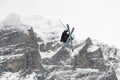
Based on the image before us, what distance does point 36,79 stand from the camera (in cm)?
19975

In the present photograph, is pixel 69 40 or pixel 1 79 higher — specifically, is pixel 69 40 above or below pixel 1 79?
above

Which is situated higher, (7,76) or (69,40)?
(69,40)

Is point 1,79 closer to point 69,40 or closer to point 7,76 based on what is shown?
point 7,76

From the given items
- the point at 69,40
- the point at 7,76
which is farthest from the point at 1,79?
the point at 69,40

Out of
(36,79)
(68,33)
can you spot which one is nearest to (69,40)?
(68,33)

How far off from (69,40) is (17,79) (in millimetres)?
158942

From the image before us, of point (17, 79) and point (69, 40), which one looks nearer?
point (69, 40)

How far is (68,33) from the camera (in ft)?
139

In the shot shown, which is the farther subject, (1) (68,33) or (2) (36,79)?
(2) (36,79)

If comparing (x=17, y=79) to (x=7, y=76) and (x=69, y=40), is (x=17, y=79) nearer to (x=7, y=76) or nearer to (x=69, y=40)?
(x=7, y=76)

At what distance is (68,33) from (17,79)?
160 m

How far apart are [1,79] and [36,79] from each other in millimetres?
18594

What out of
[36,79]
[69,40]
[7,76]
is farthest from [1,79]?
[69,40]

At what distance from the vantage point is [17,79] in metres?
199
